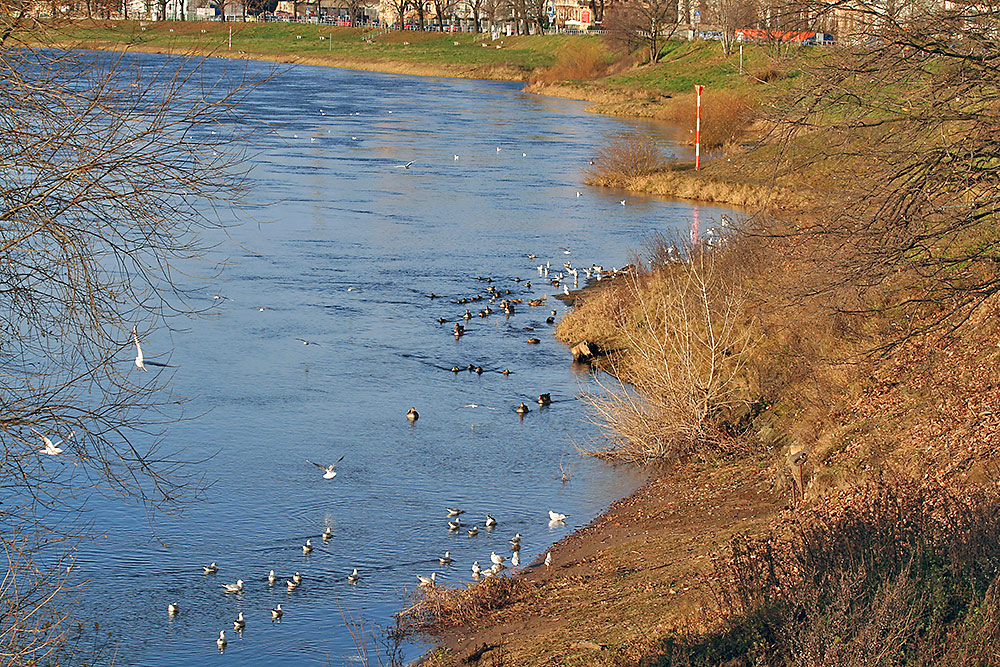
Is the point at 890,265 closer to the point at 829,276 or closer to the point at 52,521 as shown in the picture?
the point at 829,276

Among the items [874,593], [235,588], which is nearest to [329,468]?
[235,588]

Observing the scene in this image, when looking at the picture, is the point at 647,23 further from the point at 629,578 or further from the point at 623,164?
the point at 629,578

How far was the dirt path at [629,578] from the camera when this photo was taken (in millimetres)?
8156

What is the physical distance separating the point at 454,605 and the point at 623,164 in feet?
89.4

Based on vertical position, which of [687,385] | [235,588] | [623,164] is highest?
[623,164]

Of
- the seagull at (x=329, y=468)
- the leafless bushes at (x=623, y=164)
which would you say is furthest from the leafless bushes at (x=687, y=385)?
the leafless bushes at (x=623, y=164)

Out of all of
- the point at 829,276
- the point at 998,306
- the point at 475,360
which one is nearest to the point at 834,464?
the point at 829,276

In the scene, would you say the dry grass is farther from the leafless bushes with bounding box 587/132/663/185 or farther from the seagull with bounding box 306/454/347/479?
the leafless bushes with bounding box 587/132/663/185

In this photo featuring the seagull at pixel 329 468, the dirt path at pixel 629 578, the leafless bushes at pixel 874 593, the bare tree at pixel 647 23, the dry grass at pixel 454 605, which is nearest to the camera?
the leafless bushes at pixel 874 593

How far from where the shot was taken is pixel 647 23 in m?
74.9

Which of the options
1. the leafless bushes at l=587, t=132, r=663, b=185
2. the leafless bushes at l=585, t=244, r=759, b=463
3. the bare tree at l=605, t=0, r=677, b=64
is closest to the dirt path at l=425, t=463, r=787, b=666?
the leafless bushes at l=585, t=244, r=759, b=463

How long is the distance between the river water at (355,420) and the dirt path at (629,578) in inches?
22.8

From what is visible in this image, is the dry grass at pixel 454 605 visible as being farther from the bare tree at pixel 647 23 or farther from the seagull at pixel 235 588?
the bare tree at pixel 647 23

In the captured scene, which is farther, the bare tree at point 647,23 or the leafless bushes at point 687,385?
the bare tree at point 647,23
